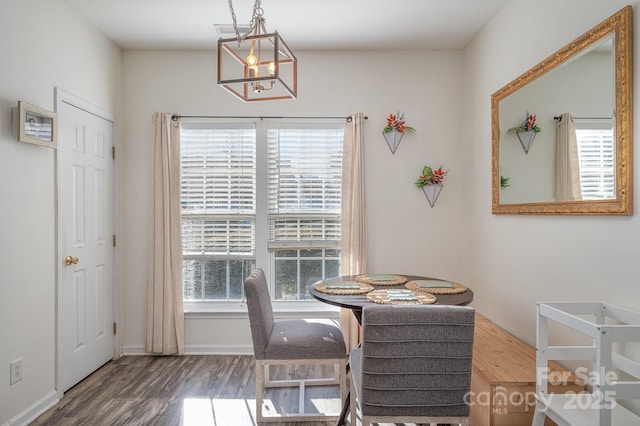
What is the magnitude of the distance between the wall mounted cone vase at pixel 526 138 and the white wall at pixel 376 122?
3.38ft

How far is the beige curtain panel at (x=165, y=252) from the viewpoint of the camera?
11.1 ft

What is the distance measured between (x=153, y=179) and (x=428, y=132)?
255 cm

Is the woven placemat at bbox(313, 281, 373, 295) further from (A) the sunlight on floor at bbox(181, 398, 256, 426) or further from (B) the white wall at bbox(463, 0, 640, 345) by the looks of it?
(B) the white wall at bbox(463, 0, 640, 345)

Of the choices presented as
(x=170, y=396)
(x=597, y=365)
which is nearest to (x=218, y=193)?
(x=170, y=396)

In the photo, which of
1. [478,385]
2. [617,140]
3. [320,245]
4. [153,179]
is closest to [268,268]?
[320,245]

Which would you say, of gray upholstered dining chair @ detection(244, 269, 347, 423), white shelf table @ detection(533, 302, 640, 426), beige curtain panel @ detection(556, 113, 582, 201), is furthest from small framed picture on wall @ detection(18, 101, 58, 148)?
beige curtain panel @ detection(556, 113, 582, 201)

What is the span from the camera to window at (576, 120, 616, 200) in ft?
5.69

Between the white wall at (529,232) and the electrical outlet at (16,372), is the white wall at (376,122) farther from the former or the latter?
the electrical outlet at (16,372)

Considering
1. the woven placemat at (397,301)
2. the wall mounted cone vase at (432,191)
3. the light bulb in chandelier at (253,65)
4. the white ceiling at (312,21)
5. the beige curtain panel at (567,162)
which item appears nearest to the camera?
the light bulb in chandelier at (253,65)

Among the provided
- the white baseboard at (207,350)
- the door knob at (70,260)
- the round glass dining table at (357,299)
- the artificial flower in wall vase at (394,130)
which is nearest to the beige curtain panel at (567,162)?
the round glass dining table at (357,299)

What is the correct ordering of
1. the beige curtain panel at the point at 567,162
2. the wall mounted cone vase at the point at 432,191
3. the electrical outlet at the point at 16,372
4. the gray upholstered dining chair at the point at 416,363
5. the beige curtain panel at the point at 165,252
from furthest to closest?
1. the wall mounted cone vase at the point at 432,191
2. the beige curtain panel at the point at 165,252
3. the electrical outlet at the point at 16,372
4. the beige curtain panel at the point at 567,162
5. the gray upholstered dining chair at the point at 416,363

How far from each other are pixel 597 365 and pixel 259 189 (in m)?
2.78

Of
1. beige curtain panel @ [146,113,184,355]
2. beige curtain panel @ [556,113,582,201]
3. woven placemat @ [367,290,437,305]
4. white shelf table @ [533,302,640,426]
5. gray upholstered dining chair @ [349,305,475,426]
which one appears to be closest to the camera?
white shelf table @ [533,302,640,426]

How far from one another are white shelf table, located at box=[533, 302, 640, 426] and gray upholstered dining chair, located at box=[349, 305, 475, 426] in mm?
334
